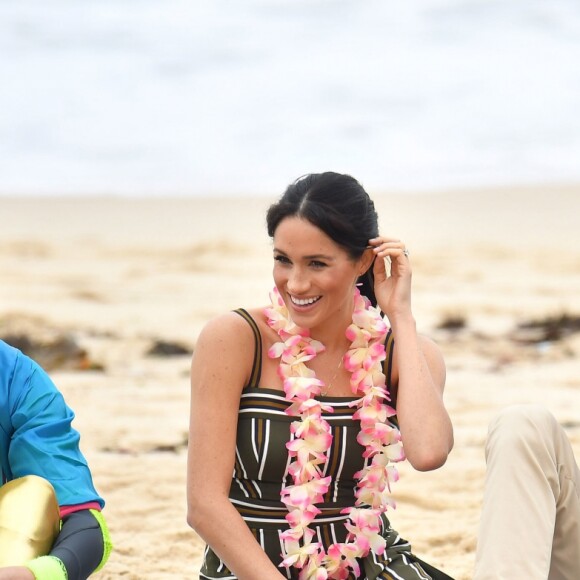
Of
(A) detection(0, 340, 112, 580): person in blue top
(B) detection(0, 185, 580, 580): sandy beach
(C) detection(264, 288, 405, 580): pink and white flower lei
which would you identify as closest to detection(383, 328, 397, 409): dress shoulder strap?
(C) detection(264, 288, 405, 580): pink and white flower lei

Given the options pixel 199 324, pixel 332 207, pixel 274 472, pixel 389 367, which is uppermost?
pixel 332 207

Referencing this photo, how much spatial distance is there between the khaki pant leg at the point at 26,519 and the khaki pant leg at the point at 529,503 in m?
1.28

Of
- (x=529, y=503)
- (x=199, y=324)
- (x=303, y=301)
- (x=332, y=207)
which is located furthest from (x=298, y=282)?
(x=199, y=324)

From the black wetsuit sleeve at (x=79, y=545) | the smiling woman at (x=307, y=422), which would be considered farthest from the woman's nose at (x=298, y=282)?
the black wetsuit sleeve at (x=79, y=545)

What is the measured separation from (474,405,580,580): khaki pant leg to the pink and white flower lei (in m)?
0.34

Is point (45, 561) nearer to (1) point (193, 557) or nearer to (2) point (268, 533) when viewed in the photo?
(2) point (268, 533)

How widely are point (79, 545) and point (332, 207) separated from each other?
4.16ft

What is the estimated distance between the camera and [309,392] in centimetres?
396

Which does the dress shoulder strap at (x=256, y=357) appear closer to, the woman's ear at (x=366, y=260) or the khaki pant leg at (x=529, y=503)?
the woman's ear at (x=366, y=260)

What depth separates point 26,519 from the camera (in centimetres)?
342

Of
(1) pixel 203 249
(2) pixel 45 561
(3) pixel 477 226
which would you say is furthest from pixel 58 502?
(3) pixel 477 226

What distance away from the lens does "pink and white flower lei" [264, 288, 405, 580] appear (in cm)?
391

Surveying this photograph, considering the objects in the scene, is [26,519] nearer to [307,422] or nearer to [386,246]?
[307,422]

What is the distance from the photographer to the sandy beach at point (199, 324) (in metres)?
6.55
